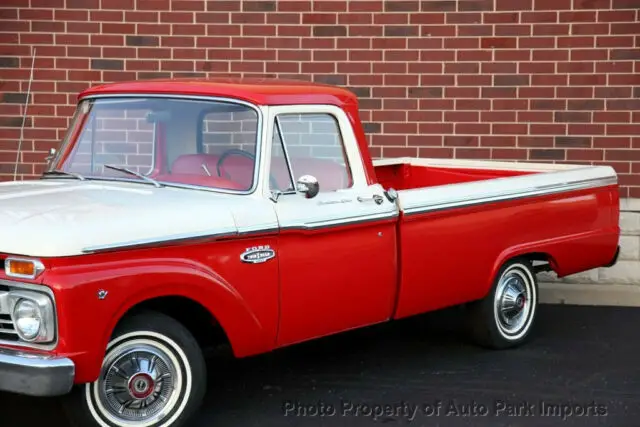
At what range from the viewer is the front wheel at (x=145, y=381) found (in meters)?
4.50

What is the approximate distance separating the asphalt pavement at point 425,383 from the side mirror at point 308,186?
1.20 metres

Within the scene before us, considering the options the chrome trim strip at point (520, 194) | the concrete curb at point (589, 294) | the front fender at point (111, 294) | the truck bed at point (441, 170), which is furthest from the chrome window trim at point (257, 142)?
the concrete curb at point (589, 294)

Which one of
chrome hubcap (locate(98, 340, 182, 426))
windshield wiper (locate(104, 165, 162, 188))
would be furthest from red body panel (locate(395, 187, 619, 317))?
chrome hubcap (locate(98, 340, 182, 426))

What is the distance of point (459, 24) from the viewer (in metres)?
8.70

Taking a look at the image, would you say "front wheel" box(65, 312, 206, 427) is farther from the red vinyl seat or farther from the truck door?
the red vinyl seat

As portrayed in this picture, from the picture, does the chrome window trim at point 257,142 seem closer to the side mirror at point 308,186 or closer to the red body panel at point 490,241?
the side mirror at point 308,186

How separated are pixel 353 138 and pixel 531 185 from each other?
1512 mm

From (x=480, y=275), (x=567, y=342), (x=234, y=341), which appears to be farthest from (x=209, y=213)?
(x=567, y=342)

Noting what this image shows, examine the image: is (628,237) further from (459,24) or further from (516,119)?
(459,24)

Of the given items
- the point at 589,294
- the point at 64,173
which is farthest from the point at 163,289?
the point at 589,294

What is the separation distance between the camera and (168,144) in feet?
17.7

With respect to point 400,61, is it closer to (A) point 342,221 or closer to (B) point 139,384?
(A) point 342,221

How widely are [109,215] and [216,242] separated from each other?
56 centimetres

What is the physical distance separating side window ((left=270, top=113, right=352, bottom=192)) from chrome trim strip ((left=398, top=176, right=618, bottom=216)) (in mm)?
460
